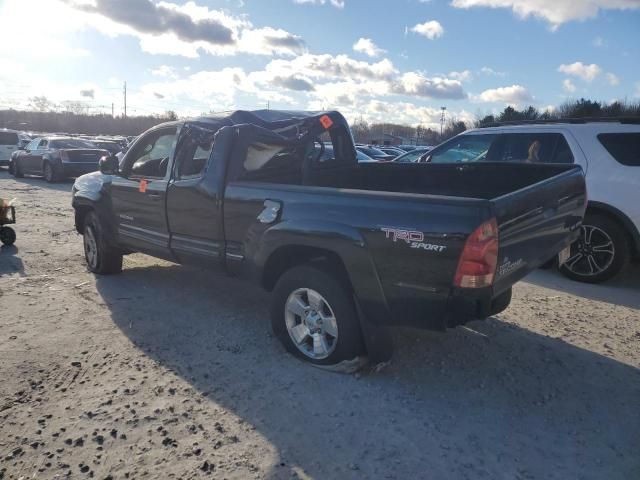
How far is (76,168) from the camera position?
17531 millimetres

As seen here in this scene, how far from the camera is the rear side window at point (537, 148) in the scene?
255 inches

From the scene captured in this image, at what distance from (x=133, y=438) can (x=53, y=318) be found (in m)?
2.35

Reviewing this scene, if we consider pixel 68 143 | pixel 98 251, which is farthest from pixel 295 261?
pixel 68 143

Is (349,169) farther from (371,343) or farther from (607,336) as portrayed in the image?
(607,336)

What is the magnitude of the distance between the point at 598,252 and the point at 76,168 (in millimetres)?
16478

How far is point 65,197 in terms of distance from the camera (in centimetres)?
1388

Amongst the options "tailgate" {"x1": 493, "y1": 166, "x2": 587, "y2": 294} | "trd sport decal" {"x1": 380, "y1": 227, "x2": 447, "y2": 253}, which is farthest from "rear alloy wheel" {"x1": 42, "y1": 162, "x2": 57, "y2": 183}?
"tailgate" {"x1": 493, "y1": 166, "x2": 587, "y2": 294}

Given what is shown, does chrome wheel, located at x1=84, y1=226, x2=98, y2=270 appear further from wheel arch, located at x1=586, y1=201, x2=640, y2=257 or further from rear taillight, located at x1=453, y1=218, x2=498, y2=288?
wheel arch, located at x1=586, y1=201, x2=640, y2=257

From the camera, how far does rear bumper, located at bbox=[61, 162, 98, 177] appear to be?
17.4m

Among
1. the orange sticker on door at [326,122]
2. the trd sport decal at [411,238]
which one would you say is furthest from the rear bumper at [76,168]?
the trd sport decal at [411,238]

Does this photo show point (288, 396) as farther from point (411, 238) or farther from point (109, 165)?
point (109, 165)

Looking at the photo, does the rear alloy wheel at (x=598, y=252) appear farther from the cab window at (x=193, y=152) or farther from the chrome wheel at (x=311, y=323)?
the cab window at (x=193, y=152)

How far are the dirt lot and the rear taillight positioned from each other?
0.94m

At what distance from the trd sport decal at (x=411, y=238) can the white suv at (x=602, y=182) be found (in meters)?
3.43
